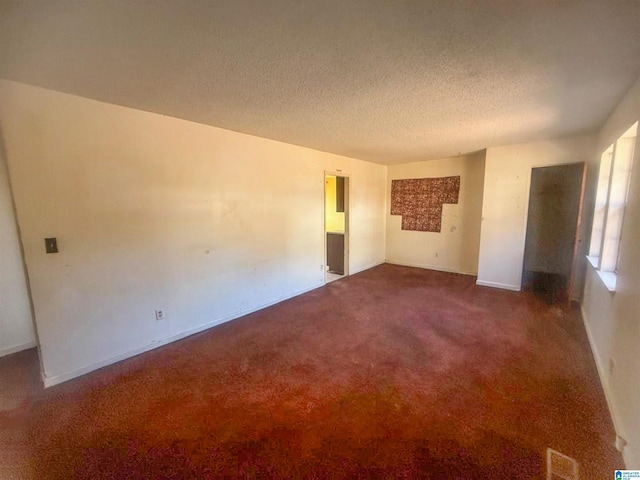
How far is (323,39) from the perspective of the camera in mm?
1401

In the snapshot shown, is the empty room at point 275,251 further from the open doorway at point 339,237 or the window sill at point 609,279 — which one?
the open doorway at point 339,237

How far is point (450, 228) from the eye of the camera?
5.38 meters

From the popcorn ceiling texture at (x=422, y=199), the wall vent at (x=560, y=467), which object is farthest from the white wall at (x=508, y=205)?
the wall vent at (x=560, y=467)

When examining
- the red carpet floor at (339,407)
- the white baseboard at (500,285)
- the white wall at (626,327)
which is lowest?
the red carpet floor at (339,407)

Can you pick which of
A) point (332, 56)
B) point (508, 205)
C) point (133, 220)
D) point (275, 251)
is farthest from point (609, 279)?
point (133, 220)

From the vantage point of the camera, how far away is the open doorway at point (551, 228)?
4.44 metres

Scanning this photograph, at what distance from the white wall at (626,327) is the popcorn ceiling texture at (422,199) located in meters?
2.81

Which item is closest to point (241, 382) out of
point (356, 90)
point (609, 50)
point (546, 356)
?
point (356, 90)

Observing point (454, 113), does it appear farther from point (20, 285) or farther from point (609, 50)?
point (20, 285)

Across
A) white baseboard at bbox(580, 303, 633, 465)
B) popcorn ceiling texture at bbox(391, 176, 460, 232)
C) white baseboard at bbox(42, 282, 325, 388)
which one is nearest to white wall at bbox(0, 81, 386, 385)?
white baseboard at bbox(42, 282, 325, 388)

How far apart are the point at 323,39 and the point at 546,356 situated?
122 inches

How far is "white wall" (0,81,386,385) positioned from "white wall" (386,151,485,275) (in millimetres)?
3058

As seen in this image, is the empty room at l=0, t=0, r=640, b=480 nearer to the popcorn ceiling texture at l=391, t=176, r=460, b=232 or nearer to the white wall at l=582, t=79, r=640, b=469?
the white wall at l=582, t=79, r=640, b=469

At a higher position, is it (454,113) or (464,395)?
(454,113)
